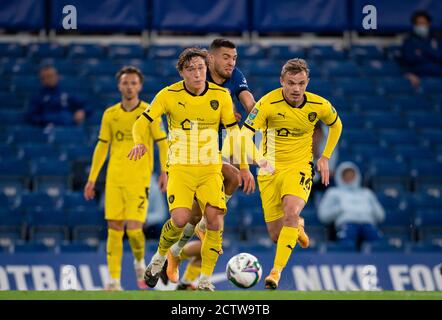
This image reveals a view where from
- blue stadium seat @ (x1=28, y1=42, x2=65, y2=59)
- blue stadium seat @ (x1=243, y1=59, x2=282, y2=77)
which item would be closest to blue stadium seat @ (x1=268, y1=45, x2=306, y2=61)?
blue stadium seat @ (x1=243, y1=59, x2=282, y2=77)

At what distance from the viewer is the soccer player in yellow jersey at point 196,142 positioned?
10969mm

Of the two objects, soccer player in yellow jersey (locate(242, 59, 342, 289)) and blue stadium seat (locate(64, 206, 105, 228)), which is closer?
soccer player in yellow jersey (locate(242, 59, 342, 289))

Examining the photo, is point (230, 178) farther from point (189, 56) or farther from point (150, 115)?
point (189, 56)

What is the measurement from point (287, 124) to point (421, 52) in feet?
27.4

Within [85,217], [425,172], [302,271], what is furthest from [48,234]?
[425,172]

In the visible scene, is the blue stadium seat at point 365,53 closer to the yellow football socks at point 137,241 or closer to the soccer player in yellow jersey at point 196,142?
the yellow football socks at point 137,241

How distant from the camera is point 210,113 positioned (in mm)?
11023

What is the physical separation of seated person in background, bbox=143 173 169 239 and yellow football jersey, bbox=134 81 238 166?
3.76 meters

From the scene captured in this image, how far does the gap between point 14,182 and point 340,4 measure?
570 centimetres

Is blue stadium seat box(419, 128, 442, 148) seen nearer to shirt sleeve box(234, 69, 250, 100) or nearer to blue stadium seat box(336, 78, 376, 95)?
blue stadium seat box(336, 78, 376, 95)

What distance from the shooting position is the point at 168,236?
1118 cm

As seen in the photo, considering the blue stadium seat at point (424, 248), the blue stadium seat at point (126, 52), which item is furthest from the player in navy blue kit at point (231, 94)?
the blue stadium seat at point (126, 52)

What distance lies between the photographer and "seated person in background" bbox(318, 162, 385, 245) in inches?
592
